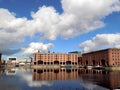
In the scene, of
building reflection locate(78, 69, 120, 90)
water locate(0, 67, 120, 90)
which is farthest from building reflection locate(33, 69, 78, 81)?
building reflection locate(78, 69, 120, 90)

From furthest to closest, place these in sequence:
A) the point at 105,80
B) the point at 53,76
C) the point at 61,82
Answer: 1. the point at 53,76
2. the point at 105,80
3. the point at 61,82

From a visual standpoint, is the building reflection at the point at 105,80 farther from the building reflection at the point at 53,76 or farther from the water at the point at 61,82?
the building reflection at the point at 53,76

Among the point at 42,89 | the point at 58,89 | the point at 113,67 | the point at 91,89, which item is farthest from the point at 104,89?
the point at 113,67

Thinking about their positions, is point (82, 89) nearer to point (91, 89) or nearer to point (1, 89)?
point (91, 89)

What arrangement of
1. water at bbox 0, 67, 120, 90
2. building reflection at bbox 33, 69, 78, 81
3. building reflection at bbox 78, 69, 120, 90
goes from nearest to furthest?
1. water at bbox 0, 67, 120, 90
2. building reflection at bbox 78, 69, 120, 90
3. building reflection at bbox 33, 69, 78, 81

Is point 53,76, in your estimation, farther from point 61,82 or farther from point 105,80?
point 105,80

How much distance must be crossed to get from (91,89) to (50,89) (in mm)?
9879

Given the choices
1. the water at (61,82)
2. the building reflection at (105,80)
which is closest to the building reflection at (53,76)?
the water at (61,82)

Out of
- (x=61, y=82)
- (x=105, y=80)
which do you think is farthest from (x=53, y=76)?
(x=105, y=80)

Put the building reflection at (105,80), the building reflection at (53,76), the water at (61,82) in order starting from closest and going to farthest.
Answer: the water at (61,82) < the building reflection at (105,80) < the building reflection at (53,76)

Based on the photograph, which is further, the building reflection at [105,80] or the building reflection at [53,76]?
the building reflection at [53,76]

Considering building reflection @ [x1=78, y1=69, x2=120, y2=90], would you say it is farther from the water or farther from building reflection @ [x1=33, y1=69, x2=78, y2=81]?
building reflection @ [x1=33, y1=69, x2=78, y2=81]

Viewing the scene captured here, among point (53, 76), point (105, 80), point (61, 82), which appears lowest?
point (61, 82)

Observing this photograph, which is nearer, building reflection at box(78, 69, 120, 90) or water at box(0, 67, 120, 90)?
water at box(0, 67, 120, 90)
